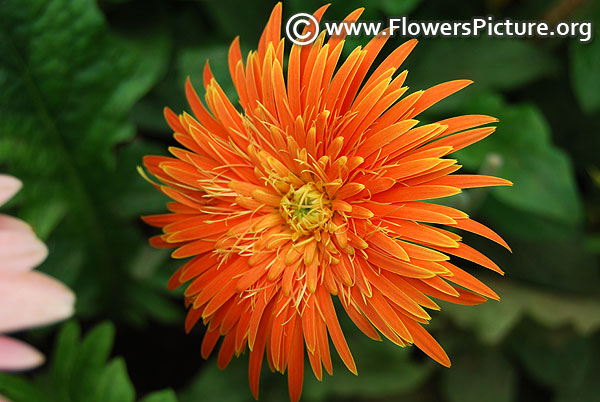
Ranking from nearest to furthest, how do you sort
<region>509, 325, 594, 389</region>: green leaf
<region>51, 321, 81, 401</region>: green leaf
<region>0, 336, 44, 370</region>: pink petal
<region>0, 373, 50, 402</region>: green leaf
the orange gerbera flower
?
1. <region>0, 336, 44, 370</region>: pink petal
2. the orange gerbera flower
3. <region>0, 373, 50, 402</region>: green leaf
4. <region>51, 321, 81, 401</region>: green leaf
5. <region>509, 325, 594, 389</region>: green leaf

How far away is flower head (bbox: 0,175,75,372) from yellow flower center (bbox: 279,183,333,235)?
270 millimetres

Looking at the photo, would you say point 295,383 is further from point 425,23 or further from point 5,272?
point 425,23

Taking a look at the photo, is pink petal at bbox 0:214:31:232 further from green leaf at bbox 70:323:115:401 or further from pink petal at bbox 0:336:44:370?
green leaf at bbox 70:323:115:401

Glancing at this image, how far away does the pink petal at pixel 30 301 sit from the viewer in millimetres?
408

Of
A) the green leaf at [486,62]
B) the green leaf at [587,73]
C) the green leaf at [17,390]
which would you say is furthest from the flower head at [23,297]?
the green leaf at [587,73]

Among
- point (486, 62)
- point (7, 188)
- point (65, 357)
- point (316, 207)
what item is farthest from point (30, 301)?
point (486, 62)

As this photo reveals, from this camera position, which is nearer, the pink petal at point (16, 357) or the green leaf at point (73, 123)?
the pink petal at point (16, 357)

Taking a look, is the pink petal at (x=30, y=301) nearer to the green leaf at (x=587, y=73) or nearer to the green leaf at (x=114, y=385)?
the green leaf at (x=114, y=385)

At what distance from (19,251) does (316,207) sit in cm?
30

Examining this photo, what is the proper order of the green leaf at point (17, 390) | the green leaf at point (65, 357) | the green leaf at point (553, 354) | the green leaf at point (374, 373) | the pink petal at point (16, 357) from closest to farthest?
1. the pink petal at point (16, 357)
2. the green leaf at point (17, 390)
3. the green leaf at point (65, 357)
4. the green leaf at point (374, 373)
5. the green leaf at point (553, 354)

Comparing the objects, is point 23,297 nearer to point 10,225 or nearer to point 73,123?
point 10,225

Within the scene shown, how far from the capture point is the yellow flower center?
0.62m

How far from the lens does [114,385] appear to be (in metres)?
0.70

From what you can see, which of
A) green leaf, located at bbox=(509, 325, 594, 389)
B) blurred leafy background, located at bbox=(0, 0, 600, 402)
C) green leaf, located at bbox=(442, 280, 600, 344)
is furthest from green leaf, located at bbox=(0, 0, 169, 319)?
green leaf, located at bbox=(509, 325, 594, 389)
